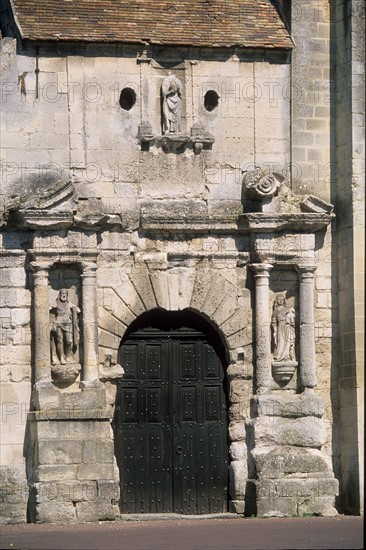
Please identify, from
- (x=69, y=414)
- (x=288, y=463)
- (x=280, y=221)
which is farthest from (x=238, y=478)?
(x=280, y=221)

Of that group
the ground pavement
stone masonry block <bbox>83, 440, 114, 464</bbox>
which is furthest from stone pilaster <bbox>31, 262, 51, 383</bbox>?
the ground pavement

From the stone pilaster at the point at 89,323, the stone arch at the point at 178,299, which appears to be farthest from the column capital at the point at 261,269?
the stone pilaster at the point at 89,323

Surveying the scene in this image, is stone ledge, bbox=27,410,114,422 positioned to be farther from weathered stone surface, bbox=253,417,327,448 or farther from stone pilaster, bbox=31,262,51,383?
weathered stone surface, bbox=253,417,327,448

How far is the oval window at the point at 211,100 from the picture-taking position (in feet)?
83.1

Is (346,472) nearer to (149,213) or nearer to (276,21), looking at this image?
(149,213)

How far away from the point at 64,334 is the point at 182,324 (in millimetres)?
1764

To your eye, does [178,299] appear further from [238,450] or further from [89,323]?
[238,450]

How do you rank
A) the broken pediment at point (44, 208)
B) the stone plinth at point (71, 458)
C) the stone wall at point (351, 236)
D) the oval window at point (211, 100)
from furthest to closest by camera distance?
1. the oval window at point (211, 100)
2. the stone wall at point (351, 236)
3. the broken pediment at point (44, 208)
4. the stone plinth at point (71, 458)

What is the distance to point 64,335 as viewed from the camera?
24.4 m

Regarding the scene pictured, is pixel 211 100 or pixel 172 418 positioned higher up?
pixel 211 100

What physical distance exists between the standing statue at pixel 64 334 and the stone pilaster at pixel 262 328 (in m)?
2.48

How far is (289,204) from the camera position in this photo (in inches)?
990

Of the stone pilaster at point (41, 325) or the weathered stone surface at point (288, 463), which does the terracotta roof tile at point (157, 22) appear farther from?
the weathered stone surface at point (288, 463)

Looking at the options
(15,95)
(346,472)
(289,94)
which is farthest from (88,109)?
(346,472)
